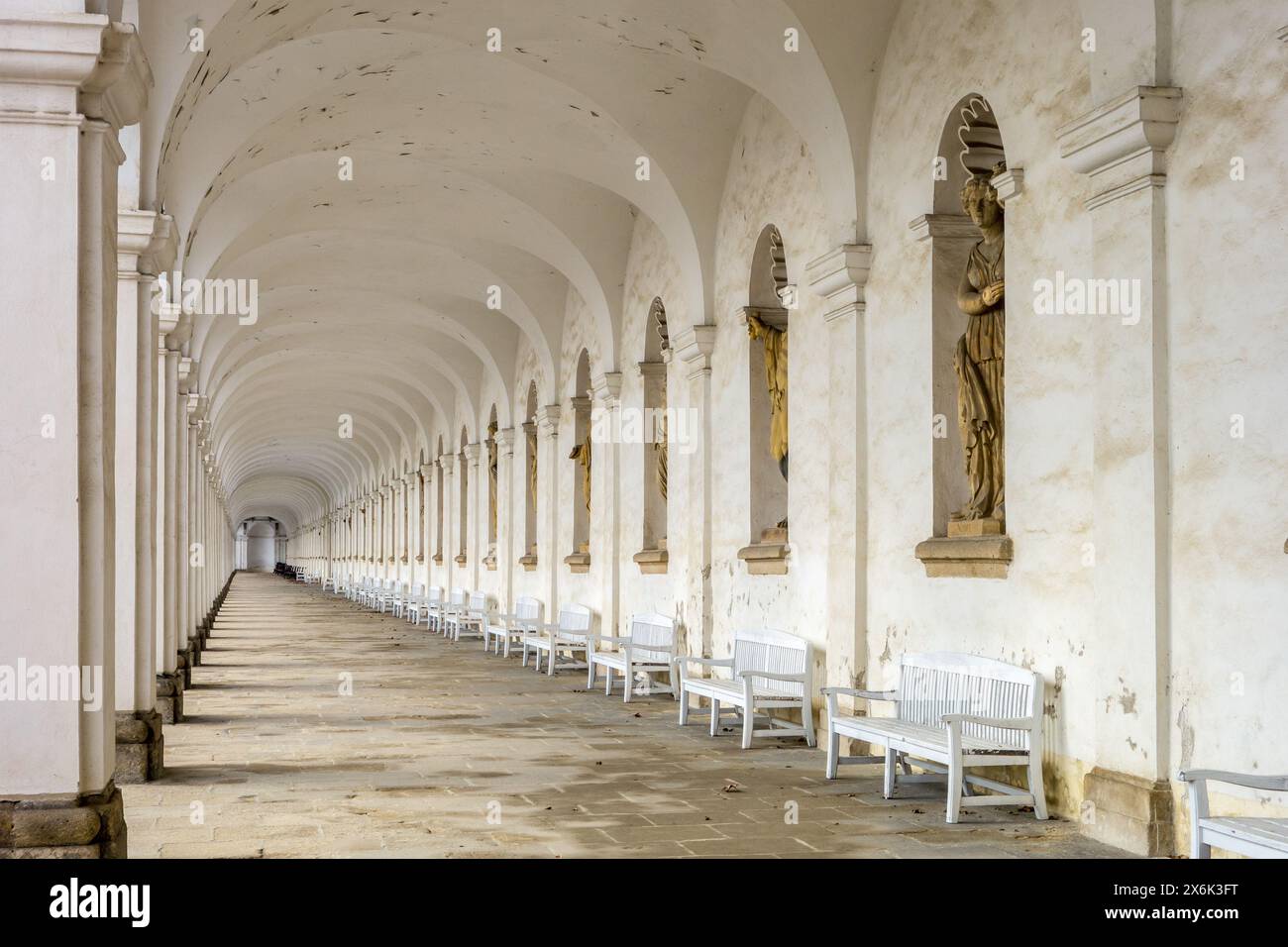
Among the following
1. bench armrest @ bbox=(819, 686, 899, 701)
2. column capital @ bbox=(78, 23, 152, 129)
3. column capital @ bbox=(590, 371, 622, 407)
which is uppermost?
column capital @ bbox=(78, 23, 152, 129)

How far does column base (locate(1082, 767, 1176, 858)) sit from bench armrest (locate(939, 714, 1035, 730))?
1.60 ft

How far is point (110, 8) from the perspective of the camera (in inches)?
220

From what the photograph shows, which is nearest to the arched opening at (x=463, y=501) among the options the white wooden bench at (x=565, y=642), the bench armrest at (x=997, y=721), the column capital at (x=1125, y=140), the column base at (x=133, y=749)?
the white wooden bench at (x=565, y=642)

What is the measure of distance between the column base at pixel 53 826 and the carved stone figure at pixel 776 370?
7.92 metres

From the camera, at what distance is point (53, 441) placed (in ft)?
17.1

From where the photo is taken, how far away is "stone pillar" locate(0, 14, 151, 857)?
512 cm

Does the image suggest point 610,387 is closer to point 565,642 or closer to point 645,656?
point 565,642

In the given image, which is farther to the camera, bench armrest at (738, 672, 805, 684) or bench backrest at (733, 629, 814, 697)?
bench backrest at (733, 629, 814, 697)

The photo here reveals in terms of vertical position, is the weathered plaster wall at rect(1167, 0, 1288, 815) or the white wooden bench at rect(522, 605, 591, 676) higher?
the weathered plaster wall at rect(1167, 0, 1288, 815)

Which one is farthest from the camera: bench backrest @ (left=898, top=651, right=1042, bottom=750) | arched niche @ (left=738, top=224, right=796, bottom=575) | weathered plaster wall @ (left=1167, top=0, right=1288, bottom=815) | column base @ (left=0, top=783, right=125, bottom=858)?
arched niche @ (left=738, top=224, right=796, bottom=575)

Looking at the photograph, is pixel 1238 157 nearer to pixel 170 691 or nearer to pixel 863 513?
pixel 863 513

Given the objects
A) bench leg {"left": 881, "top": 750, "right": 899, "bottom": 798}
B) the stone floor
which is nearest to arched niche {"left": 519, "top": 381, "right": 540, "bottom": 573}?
the stone floor

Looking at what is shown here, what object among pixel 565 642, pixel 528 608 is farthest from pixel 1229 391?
pixel 528 608

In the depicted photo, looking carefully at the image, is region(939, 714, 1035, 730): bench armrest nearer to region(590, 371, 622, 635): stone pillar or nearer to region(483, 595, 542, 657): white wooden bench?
region(590, 371, 622, 635): stone pillar
